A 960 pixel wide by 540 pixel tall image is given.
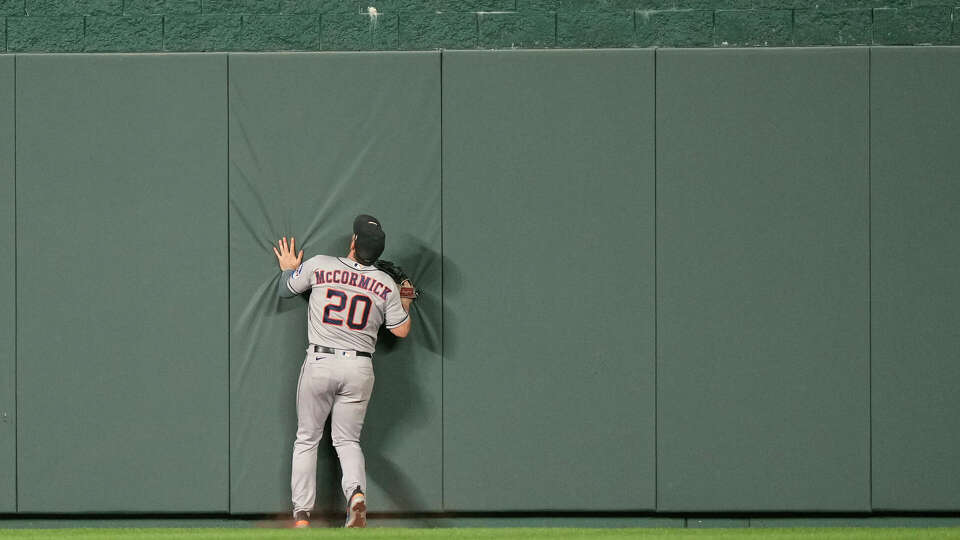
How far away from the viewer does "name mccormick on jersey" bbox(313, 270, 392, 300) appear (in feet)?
20.8

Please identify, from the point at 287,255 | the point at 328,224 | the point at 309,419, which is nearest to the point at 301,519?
the point at 309,419

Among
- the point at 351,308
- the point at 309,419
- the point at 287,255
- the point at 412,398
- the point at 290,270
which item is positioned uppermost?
the point at 287,255

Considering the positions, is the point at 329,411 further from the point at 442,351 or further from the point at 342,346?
the point at 442,351

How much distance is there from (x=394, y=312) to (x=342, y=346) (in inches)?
16.5

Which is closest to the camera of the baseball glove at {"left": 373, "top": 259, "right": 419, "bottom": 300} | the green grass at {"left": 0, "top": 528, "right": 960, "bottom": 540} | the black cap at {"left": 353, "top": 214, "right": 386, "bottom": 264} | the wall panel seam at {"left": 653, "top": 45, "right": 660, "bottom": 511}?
the green grass at {"left": 0, "top": 528, "right": 960, "bottom": 540}

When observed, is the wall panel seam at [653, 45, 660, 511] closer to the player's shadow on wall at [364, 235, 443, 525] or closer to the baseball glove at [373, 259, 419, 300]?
the player's shadow on wall at [364, 235, 443, 525]

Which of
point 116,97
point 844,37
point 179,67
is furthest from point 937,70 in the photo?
point 116,97

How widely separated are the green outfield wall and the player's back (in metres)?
0.35

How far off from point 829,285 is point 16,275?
5.79 meters

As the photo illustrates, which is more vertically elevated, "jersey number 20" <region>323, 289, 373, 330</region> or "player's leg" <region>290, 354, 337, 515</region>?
"jersey number 20" <region>323, 289, 373, 330</region>

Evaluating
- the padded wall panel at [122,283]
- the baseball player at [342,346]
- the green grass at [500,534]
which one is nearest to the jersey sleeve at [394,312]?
the baseball player at [342,346]

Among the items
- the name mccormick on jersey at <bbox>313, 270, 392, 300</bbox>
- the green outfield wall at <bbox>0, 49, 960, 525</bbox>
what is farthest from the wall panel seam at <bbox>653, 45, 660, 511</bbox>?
the name mccormick on jersey at <bbox>313, 270, 392, 300</bbox>

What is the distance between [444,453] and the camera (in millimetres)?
6684

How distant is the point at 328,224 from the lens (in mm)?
6707
